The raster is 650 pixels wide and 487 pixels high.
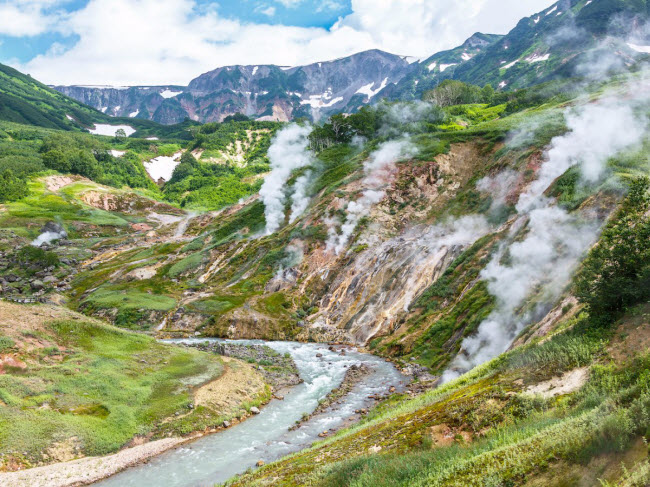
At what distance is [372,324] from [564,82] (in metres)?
91.5

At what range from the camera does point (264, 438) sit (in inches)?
907

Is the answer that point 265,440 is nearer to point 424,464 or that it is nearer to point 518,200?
point 424,464

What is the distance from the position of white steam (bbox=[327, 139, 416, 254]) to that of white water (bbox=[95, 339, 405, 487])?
2751cm

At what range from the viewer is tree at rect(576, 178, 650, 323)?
37.9 feet

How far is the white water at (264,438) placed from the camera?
19.0 meters

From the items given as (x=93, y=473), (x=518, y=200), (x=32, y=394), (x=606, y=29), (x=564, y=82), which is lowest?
(x=93, y=473)

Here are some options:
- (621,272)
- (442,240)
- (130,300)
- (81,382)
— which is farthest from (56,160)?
(621,272)

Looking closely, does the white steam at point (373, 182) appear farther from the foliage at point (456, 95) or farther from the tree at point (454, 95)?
the tree at point (454, 95)

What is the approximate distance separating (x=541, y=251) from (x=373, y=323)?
2030 centimetres

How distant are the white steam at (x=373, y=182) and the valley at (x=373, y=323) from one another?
48cm

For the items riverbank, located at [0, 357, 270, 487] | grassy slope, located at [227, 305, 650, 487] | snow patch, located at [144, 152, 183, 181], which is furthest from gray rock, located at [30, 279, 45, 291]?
snow patch, located at [144, 152, 183, 181]

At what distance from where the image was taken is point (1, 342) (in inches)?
989

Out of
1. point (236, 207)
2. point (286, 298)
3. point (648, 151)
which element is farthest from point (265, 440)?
point (236, 207)

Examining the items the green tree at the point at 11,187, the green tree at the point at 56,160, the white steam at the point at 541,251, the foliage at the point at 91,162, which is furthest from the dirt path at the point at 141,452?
the foliage at the point at 91,162
